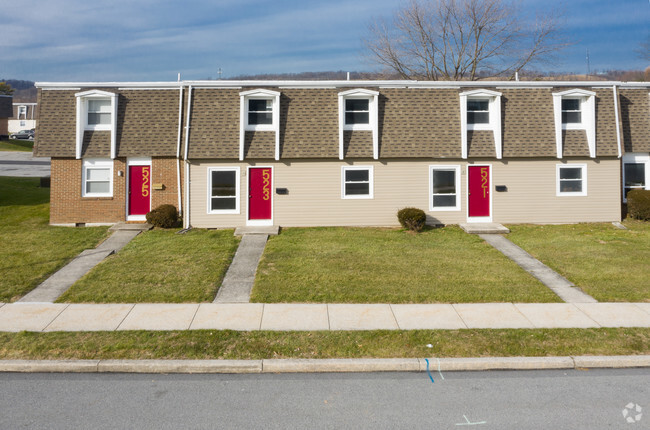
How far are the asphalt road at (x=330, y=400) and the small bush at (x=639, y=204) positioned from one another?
46.8 ft

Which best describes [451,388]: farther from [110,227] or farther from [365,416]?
[110,227]

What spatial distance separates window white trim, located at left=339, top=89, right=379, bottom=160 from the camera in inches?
751

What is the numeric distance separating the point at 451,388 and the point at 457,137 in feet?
45.2

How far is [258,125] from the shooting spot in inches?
764

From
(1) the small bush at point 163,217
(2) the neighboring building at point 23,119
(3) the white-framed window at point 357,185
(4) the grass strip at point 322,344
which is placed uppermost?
(2) the neighboring building at point 23,119

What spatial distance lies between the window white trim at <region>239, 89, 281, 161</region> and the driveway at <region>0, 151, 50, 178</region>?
21589mm

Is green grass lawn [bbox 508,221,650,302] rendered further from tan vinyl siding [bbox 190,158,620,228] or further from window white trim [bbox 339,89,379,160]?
window white trim [bbox 339,89,379,160]

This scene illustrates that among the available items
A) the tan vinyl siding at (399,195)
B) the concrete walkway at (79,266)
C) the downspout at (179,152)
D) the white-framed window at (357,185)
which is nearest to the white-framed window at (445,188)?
the tan vinyl siding at (399,195)

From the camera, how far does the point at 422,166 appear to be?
64.2ft

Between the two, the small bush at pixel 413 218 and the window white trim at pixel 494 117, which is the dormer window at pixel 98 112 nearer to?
the small bush at pixel 413 218

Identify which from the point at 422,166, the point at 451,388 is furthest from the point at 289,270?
the point at 422,166

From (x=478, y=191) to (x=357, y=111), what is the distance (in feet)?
18.8

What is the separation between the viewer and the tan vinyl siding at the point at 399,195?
1925cm

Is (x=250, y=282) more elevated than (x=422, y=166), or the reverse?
(x=422, y=166)
